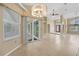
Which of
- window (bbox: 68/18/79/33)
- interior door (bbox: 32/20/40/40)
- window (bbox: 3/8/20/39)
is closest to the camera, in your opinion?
window (bbox: 68/18/79/33)

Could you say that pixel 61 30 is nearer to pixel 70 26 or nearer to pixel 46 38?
pixel 70 26

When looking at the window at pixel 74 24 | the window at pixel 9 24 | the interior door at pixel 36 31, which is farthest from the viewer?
the interior door at pixel 36 31

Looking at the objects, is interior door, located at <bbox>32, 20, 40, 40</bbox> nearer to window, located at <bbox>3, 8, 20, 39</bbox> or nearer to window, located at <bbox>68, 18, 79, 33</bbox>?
window, located at <bbox>3, 8, 20, 39</bbox>

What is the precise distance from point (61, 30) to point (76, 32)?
44 centimetres

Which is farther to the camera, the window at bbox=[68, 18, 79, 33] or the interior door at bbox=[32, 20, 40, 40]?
the interior door at bbox=[32, 20, 40, 40]

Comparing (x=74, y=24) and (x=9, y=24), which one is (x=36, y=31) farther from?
(x=74, y=24)

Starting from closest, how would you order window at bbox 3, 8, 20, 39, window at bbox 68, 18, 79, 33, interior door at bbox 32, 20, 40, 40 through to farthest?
window at bbox 68, 18, 79, 33, window at bbox 3, 8, 20, 39, interior door at bbox 32, 20, 40, 40

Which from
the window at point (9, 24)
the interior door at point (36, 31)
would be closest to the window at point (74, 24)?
the interior door at point (36, 31)

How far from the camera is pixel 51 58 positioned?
4.46 feet

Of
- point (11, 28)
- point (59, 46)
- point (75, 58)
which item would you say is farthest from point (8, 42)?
point (75, 58)

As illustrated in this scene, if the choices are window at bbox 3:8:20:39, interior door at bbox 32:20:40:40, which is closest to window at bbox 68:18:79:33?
interior door at bbox 32:20:40:40

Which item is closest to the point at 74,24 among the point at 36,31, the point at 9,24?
the point at 9,24

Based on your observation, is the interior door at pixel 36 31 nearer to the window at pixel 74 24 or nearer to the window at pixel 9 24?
the window at pixel 9 24

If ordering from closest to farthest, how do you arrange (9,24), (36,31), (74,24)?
(74,24), (9,24), (36,31)
